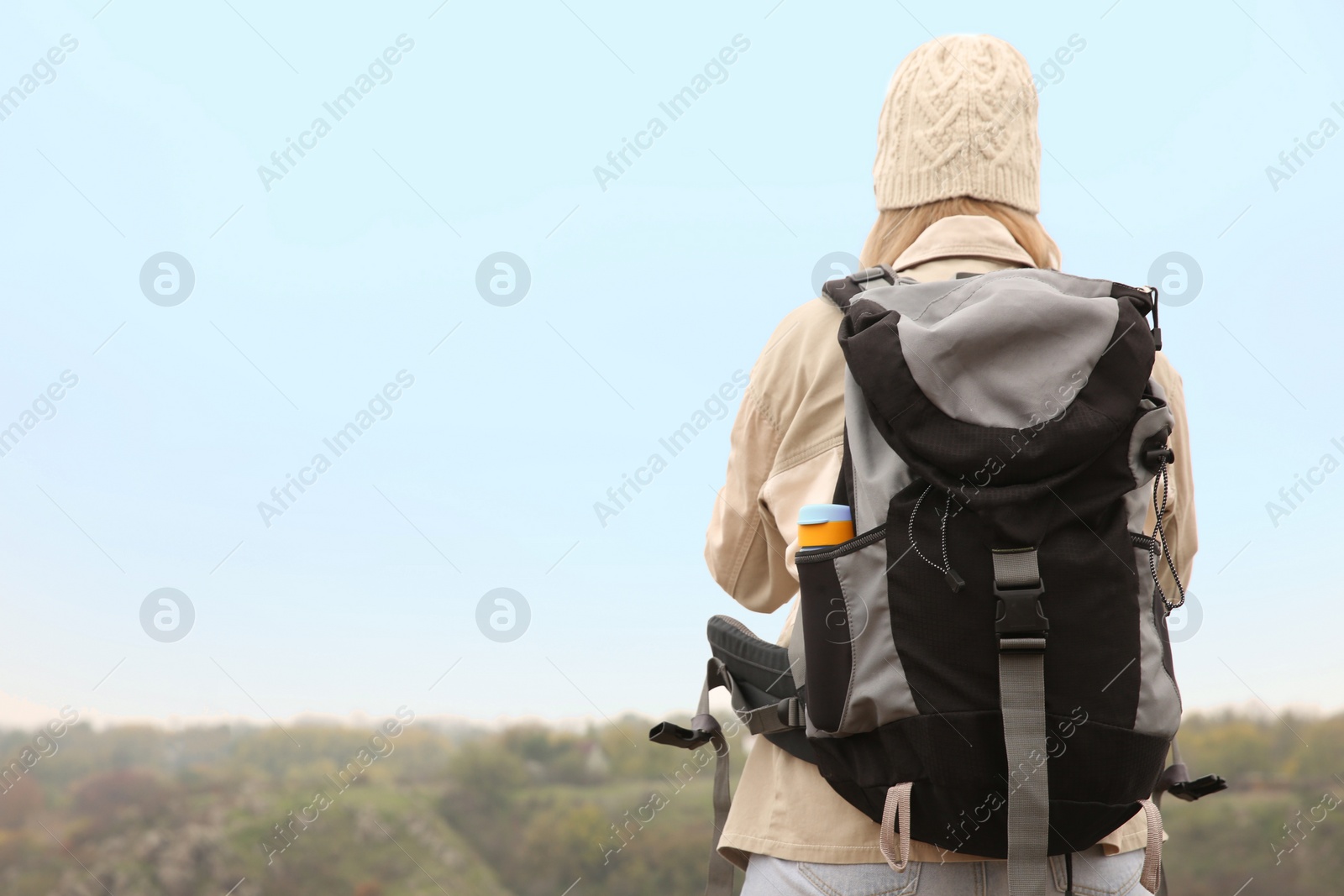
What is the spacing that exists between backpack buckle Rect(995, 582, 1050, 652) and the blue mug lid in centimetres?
12

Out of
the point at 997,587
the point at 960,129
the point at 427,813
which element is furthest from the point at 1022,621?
the point at 427,813

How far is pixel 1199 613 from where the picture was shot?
142cm

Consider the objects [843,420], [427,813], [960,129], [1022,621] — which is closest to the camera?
[1022,621]

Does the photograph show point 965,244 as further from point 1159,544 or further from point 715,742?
point 715,742

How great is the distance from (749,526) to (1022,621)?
277 mm

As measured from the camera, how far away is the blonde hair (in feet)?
3.22

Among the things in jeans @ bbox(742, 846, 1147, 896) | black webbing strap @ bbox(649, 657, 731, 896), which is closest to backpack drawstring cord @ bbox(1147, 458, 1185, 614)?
jeans @ bbox(742, 846, 1147, 896)

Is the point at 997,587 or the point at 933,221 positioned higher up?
the point at 933,221

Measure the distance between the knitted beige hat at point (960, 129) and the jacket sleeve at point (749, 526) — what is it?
0.94 feet

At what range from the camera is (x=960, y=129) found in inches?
38.4

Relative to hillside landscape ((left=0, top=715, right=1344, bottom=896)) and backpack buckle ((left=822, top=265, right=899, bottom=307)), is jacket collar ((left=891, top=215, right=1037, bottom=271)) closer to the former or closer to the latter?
backpack buckle ((left=822, top=265, right=899, bottom=307))

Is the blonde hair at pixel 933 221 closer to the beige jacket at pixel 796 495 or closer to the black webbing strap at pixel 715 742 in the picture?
the beige jacket at pixel 796 495

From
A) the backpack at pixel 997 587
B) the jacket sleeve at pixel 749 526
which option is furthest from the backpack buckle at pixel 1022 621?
the jacket sleeve at pixel 749 526

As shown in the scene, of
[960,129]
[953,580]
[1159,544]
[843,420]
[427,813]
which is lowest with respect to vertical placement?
[427,813]
